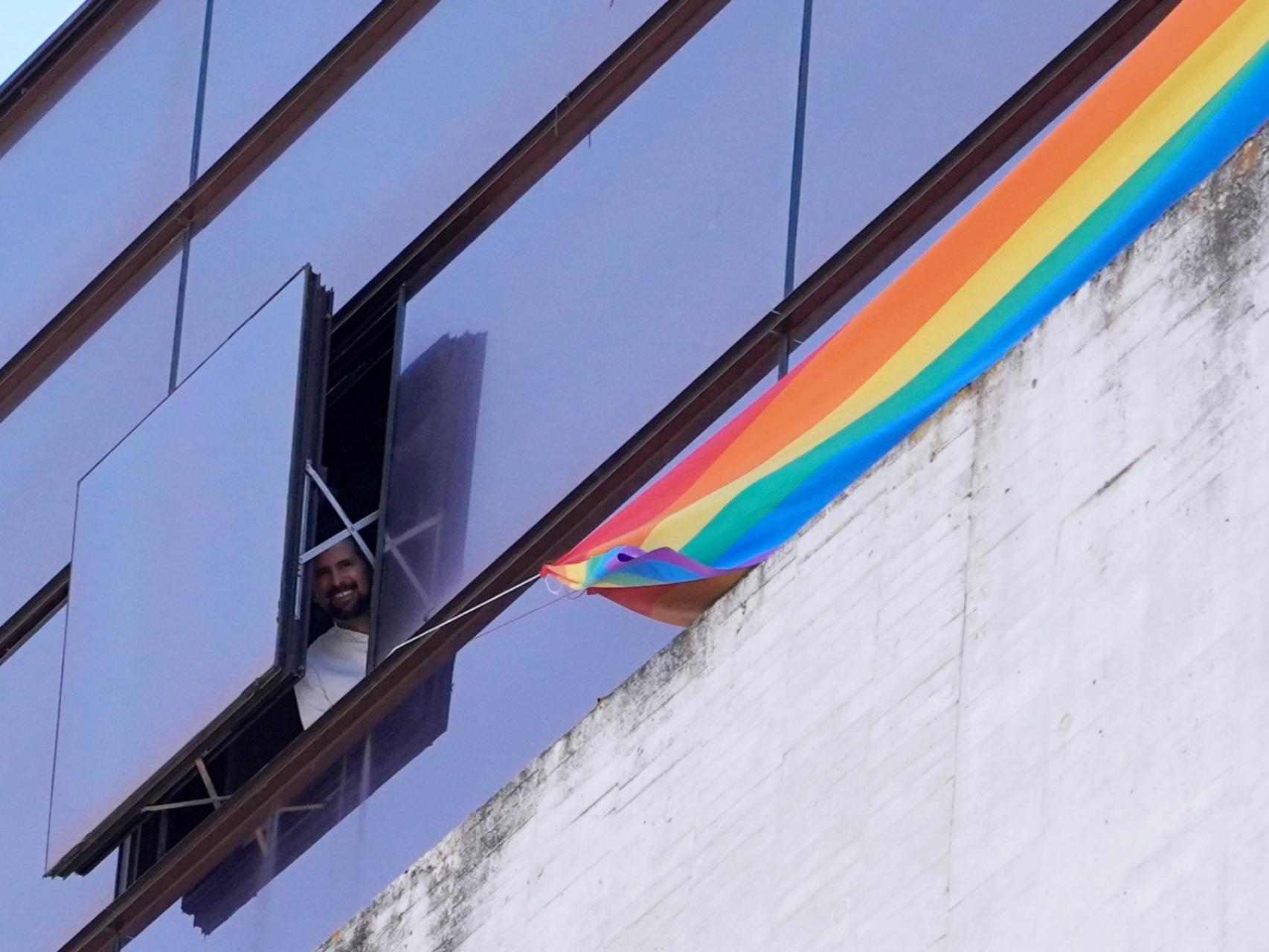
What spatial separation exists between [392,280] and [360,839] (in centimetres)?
206

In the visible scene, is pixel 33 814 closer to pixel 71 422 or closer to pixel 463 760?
pixel 71 422

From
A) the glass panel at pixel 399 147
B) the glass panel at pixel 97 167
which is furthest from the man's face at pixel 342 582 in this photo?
the glass panel at pixel 97 167

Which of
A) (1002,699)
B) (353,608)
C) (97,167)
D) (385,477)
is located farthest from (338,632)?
(1002,699)

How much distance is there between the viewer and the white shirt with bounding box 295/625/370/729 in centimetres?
906

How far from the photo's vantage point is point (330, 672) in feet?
30.0

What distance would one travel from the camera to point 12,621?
36.4 feet

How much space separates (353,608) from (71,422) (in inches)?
105

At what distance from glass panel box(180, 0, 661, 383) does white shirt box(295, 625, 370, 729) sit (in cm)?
139

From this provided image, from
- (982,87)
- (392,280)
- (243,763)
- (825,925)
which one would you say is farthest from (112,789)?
(825,925)

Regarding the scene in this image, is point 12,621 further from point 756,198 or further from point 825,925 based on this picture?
point 825,925

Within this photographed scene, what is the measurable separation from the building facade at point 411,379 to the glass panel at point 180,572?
1 centimetres

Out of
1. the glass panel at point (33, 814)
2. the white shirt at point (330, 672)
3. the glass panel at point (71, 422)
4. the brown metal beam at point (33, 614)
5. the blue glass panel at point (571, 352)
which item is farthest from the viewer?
the glass panel at point (71, 422)

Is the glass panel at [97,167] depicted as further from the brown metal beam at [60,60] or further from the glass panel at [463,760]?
the glass panel at [463,760]

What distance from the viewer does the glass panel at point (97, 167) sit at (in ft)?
38.1
